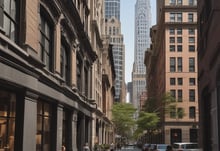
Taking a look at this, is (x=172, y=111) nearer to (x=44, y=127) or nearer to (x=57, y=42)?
(x=57, y=42)

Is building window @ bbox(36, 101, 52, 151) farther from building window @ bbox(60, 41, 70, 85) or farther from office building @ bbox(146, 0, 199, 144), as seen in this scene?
office building @ bbox(146, 0, 199, 144)

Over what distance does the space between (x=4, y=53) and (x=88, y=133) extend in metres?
35.5

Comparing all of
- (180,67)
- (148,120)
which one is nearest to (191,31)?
(180,67)

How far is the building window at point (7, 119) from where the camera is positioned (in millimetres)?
Result: 18625

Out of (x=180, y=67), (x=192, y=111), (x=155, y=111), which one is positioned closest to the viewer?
(x=192, y=111)

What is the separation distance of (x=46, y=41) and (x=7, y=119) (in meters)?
9.71

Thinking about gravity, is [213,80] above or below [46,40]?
below

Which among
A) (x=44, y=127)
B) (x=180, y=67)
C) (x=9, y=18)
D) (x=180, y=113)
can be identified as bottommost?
(x=44, y=127)

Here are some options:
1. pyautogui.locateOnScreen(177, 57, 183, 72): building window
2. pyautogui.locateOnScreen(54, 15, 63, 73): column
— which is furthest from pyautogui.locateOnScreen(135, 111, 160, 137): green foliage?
pyautogui.locateOnScreen(54, 15, 63, 73): column

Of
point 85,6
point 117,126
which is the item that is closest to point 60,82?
point 85,6

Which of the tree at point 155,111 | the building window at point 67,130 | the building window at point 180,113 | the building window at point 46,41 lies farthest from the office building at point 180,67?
the building window at point 46,41

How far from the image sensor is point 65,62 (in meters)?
36.1

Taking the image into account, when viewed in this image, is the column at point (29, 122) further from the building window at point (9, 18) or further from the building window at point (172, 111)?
the building window at point (172, 111)

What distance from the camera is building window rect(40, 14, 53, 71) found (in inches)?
1061
